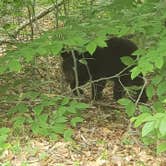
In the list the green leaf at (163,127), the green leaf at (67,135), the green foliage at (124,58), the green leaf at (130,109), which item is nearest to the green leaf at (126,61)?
the green foliage at (124,58)

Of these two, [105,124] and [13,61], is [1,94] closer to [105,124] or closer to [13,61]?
[105,124]

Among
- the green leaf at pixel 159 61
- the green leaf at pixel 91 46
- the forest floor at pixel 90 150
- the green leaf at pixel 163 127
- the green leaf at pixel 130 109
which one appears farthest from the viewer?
the forest floor at pixel 90 150

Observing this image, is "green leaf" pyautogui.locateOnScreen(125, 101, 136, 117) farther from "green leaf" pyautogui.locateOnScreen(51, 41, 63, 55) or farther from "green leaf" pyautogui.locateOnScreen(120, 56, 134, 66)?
"green leaf" pyautogui.locateOnScreen(51, 41, 63, 55)

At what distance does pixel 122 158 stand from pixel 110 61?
83.8 inches

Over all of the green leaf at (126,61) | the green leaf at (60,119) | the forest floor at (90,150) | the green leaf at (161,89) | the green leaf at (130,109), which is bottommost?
the forest floor at (90,150)

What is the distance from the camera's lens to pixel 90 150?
16.0 ft

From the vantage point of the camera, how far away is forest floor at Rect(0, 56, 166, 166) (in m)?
4.52

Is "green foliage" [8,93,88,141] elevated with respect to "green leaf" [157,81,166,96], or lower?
lower

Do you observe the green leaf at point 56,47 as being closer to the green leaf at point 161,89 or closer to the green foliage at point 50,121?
the green foliage at point 50,121

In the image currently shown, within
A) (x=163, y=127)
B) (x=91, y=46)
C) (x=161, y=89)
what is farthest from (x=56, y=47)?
(x=163, y=127)

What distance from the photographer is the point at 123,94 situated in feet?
22.1

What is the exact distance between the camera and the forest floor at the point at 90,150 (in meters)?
4.52

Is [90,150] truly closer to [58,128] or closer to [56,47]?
[58,128]

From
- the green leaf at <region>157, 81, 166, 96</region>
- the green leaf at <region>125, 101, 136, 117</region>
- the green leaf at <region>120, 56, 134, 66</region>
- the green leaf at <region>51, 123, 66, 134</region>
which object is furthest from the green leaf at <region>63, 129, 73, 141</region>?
the green leaf at <region>157, 81, 166, 96</region>
